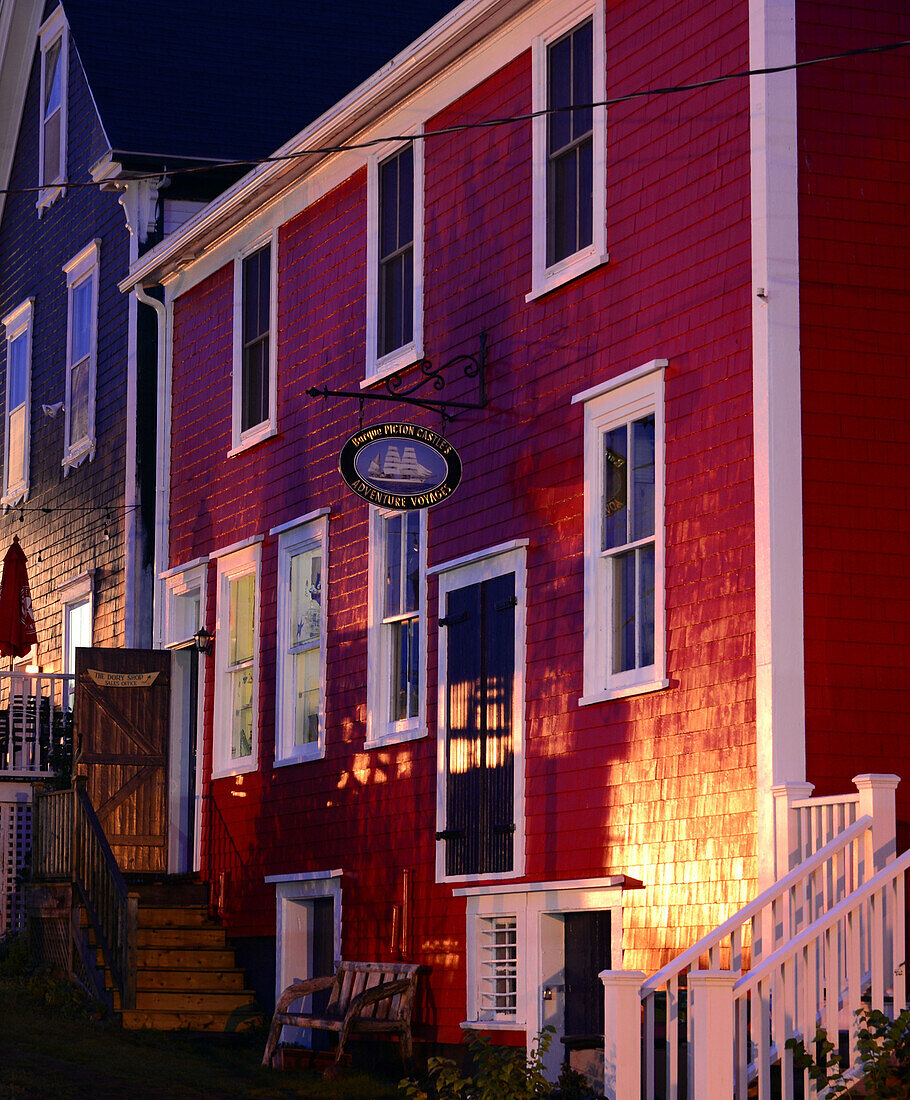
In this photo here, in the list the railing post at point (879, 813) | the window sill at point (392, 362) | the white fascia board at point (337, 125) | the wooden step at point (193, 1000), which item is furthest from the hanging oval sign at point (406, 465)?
the wooden step at point (193, 1000)

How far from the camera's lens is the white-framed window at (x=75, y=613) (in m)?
22.9

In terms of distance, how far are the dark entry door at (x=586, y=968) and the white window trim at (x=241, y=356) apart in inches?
258

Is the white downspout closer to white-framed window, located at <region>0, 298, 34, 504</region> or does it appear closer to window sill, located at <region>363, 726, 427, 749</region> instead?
window sill, located at <region>363, 726, 427, 749</region>

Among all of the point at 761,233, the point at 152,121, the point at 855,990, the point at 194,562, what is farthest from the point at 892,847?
the point at 152,121

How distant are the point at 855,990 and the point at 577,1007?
11.0 feet

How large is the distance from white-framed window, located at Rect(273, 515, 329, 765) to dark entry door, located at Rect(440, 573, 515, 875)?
8.61ft

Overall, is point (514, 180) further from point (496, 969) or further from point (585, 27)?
point (496, 969)

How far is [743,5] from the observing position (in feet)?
38.4

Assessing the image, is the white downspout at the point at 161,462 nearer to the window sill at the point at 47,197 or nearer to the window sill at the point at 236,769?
the window sill at the point at 236,769

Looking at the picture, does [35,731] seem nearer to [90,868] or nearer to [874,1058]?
[90,868]

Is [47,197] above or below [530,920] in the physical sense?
above

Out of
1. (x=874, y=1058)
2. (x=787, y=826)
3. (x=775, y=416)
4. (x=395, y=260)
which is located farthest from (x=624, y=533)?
(x=395, y=260)

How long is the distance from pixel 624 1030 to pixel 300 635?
7942 mm

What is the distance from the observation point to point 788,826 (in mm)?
10586
